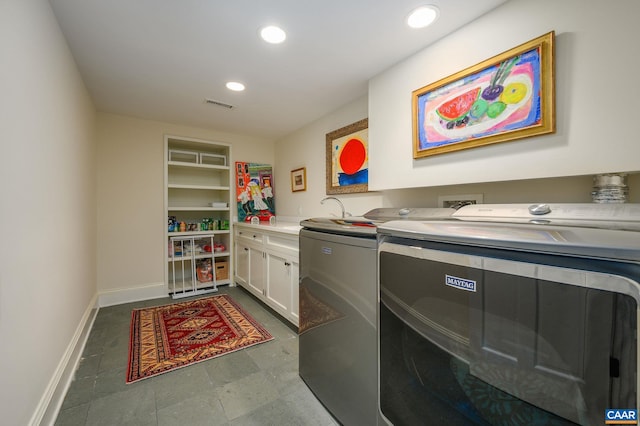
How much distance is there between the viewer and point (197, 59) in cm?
179

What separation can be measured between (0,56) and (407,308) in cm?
173

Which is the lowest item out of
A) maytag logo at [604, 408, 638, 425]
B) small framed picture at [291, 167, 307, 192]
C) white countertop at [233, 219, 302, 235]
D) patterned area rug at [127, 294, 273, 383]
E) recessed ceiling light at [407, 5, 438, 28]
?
patterned area rug at [127, 294, 273, 383]

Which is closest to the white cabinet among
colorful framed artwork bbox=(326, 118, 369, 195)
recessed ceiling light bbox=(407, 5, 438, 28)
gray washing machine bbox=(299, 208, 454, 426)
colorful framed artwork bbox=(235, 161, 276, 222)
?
colorful framed artwork bbox=(235, 161, 276, 222)

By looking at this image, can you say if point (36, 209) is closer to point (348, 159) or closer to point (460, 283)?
point (460, 283)

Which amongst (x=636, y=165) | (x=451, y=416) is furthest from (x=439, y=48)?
(x=451, y=416)

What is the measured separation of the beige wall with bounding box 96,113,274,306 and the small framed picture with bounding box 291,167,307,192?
149 centimetres

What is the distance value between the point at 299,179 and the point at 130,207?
203cm

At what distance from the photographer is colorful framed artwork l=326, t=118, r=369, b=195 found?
2330 mm

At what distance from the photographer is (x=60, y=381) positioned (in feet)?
4.76

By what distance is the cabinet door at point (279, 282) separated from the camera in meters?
2.25

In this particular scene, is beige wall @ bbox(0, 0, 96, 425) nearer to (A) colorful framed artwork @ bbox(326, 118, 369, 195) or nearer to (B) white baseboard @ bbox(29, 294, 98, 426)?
(B) white baseboard @ bbox(29, 294, 98, 426)

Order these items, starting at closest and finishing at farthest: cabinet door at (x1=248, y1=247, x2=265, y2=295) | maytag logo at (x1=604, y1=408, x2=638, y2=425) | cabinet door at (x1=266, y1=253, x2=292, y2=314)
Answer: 1. maytag logo at (x1=604, y1=408, x2=638, y2=425)
2. cabinet door at (x1=266, y1=253, x2=292, y2=314)
3. cabinet door at (x1=248, y1=247, x2=265, y2=295)

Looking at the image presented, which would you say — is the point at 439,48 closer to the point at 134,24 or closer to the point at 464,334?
the point at 464,334

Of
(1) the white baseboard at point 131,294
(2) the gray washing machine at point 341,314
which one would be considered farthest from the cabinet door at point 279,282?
(1) the white baseboard at point 131,294
